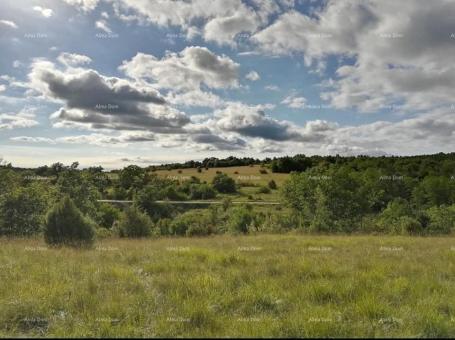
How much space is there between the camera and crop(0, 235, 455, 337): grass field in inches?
205

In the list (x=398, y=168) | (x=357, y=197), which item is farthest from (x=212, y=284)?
(x=398, y=168)

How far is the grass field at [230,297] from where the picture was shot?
5.22 meters

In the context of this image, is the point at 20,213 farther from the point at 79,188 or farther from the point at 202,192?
the point at 202,192

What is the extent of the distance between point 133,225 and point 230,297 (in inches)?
711

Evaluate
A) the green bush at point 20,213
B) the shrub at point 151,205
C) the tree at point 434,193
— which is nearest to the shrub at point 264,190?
the shrub at point 151,205

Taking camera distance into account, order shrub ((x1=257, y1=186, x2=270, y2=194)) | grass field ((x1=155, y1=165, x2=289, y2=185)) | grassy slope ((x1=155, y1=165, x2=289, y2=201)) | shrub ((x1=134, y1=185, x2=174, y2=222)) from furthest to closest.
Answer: grass field ((x1=155, y1=165, x2=289, y2=185)) < shrub ((x1=257, y1=186, x2=270, y2=194)) < grassy slope ((x1=155, y1=165, x2=289, y2=201)) < shrub ((x1=134, y1=185, x2=174, y2=222))

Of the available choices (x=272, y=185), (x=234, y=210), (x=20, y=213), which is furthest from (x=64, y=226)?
(x=272, y=185)

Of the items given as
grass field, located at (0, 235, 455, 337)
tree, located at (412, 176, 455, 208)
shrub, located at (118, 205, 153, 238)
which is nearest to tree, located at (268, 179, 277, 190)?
tree, located at (412, 176, 455, 208)

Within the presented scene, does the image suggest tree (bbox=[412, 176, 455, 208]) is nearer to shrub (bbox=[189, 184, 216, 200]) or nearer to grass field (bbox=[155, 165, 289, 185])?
grass field (bbox=[155, 165, 289, 185])

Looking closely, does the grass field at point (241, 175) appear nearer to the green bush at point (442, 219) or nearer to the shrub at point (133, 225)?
the green bush at point (442, 219)

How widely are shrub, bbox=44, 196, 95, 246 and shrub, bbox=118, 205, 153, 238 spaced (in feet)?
26.7

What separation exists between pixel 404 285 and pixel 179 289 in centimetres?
450

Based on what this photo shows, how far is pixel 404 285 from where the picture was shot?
7379mm

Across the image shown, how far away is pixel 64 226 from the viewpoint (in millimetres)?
15320
